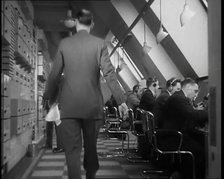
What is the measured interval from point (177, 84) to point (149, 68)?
6280mm

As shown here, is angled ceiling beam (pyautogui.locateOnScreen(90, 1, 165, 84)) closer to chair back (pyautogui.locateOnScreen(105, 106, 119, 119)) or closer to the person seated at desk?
chair back (pyautogui.locateOnScreen(105, 106, 119, 119))

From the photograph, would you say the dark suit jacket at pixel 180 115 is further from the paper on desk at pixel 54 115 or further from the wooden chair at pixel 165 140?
the paper on desk at pixel 54 115

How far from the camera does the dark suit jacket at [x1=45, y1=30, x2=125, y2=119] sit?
3.25 metres

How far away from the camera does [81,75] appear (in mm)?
3256

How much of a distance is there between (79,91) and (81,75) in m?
0.13

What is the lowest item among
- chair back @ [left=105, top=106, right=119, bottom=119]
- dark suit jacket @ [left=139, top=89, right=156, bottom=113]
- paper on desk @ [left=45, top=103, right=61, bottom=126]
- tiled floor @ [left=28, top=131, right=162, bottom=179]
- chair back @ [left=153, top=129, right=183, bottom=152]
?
tiled floor @ [left=28, top=131, right=162, bottom=179]

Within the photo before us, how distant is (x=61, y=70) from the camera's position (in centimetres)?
331

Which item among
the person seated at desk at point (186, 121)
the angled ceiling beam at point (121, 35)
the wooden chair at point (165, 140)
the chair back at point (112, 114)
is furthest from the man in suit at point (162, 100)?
the angled ceiling beam at point (121, 35)

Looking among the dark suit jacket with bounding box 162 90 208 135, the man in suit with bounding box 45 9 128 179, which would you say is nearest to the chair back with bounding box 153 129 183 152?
the dark suit jacket with bounding box 162 90 208 135

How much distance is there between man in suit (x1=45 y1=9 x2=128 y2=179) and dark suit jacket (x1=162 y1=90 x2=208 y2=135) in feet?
4.59

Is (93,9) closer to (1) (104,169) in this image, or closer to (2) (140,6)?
(2) (140,6)

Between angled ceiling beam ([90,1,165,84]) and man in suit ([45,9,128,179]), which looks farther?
angled ceiling beam ([90,1,165,84])

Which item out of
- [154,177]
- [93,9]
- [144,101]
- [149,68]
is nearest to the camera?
[154,177]

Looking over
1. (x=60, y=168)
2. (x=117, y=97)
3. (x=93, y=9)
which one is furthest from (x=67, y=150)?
(x=93, y=9)
